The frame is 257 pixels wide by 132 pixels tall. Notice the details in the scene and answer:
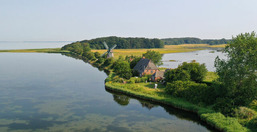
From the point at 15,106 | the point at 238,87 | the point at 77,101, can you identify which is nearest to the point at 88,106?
the point at 77,101

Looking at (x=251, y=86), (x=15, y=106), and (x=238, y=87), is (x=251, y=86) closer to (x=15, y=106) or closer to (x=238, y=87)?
(x=238, y=87)

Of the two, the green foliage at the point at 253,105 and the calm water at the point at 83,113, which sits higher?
the green foliage at the point at 253,105

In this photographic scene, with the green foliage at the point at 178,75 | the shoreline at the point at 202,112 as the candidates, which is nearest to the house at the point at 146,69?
the green foliage at the point at 178,75

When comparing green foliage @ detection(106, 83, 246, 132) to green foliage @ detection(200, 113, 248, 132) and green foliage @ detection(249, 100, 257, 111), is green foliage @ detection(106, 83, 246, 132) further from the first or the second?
green foliage @ detection(249, 100, 257, 111)

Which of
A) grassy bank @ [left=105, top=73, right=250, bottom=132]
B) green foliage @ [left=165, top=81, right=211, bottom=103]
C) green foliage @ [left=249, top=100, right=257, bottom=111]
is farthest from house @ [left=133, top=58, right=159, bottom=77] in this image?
green foliage @ [left=249, top=100, right=257, bottom=111]

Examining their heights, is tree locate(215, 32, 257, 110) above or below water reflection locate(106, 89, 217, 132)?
above

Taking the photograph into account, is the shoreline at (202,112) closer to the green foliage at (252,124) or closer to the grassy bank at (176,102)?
the grassy bank at (176,102)
